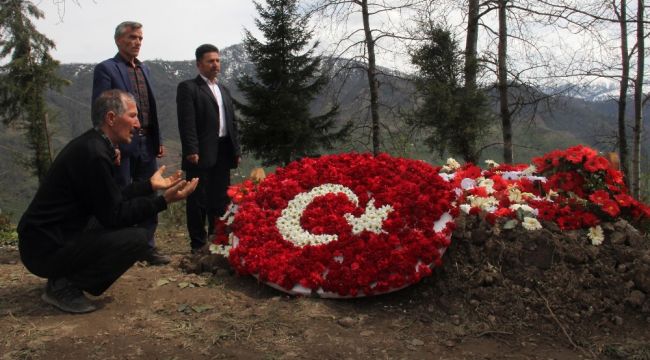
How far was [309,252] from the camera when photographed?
4188 millimetres

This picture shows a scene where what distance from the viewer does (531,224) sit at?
4.12 metres

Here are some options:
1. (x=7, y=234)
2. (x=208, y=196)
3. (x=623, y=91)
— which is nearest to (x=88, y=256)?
(x=208, y=196)

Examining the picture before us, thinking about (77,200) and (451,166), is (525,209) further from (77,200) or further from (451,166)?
(77,200)

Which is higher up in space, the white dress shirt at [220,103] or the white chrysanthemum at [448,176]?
the white dress shirt at [220,103]

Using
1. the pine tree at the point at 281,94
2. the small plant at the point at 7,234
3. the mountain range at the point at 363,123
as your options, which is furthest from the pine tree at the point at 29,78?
the small plant at the point at 7,234

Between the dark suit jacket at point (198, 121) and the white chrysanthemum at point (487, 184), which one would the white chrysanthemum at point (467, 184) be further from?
the dark suit jacket at point (198, 121)

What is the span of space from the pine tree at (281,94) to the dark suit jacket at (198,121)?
1498 centimetres

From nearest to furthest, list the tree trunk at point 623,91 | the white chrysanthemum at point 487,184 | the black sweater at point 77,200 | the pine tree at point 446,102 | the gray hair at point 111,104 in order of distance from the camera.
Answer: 1. the black sweater at point 77,200
2. the gray hair at point 111,104
3. the white chrysanthemum at point 487,184
4. the tree trunk at point 623,91
5. the pine tree at point 446,102

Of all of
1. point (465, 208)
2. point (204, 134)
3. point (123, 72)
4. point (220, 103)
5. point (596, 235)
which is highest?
point (123, 72)

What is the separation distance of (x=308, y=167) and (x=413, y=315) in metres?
2.13

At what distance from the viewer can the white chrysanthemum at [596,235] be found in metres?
4.01

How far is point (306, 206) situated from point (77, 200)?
6.56 ft

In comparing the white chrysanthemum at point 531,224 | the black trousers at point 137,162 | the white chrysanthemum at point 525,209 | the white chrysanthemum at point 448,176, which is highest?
the black trousers at point 137,162

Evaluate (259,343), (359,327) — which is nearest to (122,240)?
(259,343)
